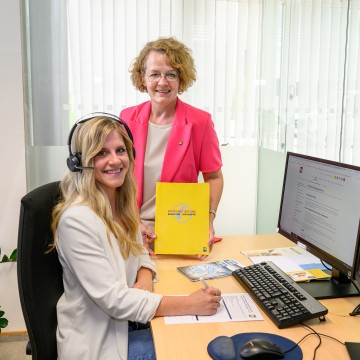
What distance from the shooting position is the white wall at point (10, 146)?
2537 millimetres

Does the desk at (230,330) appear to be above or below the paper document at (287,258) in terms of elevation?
above

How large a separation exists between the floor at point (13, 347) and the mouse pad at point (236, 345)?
1.94 m

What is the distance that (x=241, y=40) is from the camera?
3.12 meters

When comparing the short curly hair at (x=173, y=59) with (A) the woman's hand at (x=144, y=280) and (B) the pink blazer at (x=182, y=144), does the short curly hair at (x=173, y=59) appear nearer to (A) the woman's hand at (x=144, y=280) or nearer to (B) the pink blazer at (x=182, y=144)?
(B) the pink blazer at (x=182, y=144)

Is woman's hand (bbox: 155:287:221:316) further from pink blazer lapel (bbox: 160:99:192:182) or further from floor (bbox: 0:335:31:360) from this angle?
floor (bbox: 0:335:31:360)

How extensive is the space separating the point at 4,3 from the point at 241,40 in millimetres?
1597

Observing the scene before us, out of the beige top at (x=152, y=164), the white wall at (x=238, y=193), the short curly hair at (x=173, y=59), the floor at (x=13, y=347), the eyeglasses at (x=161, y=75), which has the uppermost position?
the short curly hair at (x=173, y=59)

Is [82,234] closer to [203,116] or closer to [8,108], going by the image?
[203,116]

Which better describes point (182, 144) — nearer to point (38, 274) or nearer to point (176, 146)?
point (176, 146)

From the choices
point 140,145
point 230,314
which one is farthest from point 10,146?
point 230,314

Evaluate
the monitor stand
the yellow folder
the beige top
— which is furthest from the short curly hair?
the monitor stand

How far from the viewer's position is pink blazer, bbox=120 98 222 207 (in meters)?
1.98

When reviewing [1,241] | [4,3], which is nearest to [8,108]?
[4,3]

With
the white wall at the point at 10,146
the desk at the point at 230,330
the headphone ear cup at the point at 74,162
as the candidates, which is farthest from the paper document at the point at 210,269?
the white wall at the point at 10,146
